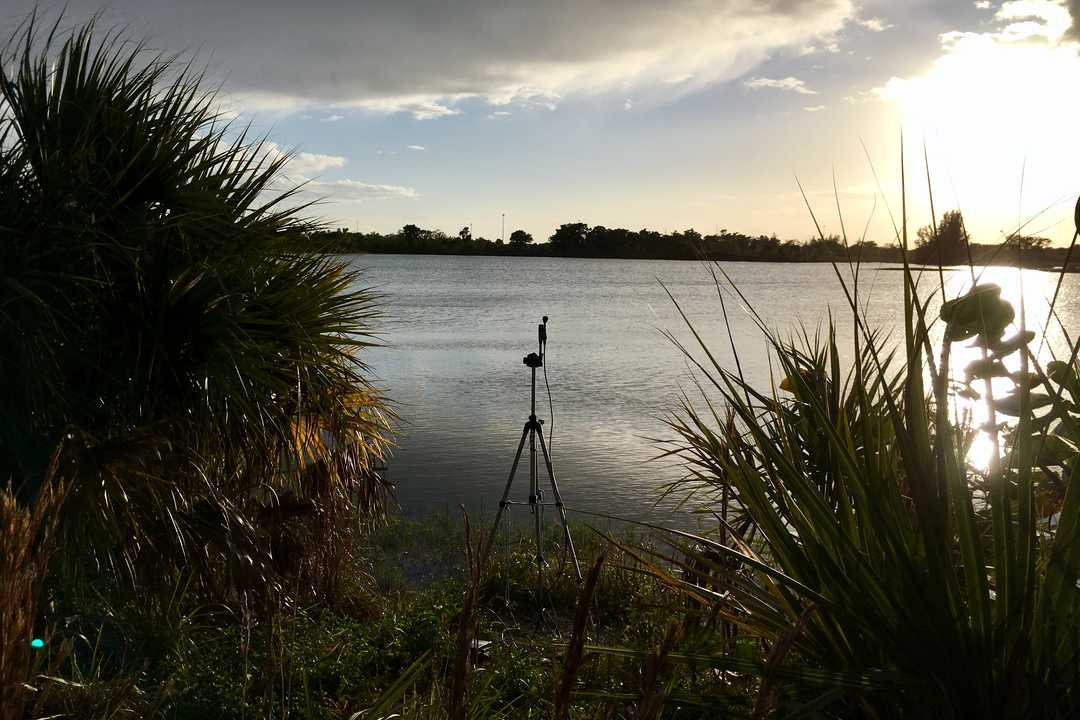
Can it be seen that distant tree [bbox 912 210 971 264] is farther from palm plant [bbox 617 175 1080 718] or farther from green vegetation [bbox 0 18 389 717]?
green vegetation [bbox 0 18 389 717]

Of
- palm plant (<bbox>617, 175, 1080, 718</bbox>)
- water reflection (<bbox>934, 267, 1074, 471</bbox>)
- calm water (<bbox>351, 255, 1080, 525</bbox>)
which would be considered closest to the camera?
palm plant (<bbox>617, 175, 1080, 718</bbox>)

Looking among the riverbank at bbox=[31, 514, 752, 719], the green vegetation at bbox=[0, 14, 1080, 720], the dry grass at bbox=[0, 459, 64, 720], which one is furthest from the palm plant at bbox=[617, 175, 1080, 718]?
the dry grass at bbox=[0, 459, 64, 720]

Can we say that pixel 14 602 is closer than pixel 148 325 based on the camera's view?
Yes

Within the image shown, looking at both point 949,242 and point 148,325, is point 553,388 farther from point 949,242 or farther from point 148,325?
point 949,242

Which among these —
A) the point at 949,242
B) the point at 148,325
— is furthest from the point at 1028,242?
the point at 148,325

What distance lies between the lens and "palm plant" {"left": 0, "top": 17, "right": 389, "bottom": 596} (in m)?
3.49

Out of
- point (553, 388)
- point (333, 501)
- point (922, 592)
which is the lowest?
point (553, 388)

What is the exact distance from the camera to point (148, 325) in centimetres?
382

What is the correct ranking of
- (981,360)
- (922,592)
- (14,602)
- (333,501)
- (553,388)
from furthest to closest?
(553,388)
(333,501)
(981,360)
(922,592)
(14,602)

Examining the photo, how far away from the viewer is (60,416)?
3.69m

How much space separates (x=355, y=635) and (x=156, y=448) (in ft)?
6.42

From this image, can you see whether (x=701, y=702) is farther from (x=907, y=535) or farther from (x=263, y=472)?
(x=263, y=472)

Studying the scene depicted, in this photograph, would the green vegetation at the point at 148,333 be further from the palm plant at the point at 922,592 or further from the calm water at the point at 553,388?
the palm plant at the point at 922,592

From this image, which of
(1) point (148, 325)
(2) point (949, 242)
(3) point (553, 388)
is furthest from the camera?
(3) point (553, 388)
